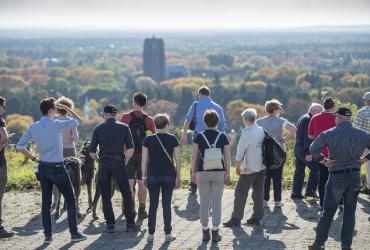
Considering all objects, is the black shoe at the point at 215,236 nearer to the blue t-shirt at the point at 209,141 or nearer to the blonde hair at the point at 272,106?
the blue t-shirt at the point at 209,141

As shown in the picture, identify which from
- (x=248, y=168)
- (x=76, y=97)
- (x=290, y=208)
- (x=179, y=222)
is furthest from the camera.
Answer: (x=76, y=97)

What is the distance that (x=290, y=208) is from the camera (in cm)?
954

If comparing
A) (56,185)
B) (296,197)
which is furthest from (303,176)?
(56,185)

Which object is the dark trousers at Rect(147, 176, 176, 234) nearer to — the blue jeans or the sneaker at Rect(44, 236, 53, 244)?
the sneaker at Rect(44, 236, 53, 244)

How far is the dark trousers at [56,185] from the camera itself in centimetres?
775

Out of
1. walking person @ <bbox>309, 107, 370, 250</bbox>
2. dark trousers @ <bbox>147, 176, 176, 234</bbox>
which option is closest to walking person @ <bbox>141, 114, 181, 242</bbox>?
dark trousers @ <bbox>147, 176, 176, 234</bbox>

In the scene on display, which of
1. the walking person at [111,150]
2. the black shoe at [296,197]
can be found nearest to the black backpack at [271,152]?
the walking person at [111,150]

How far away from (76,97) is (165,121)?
134 m

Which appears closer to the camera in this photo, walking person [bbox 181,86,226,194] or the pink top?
the pink top

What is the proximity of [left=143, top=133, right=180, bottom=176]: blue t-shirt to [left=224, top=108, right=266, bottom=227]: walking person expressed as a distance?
83 centimetres

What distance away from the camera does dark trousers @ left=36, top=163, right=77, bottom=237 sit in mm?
7754

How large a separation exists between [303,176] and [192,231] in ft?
7.83

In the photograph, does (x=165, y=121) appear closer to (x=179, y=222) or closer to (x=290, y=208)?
(x=179, y=222)

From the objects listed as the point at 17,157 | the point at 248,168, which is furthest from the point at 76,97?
the point at 248,168
